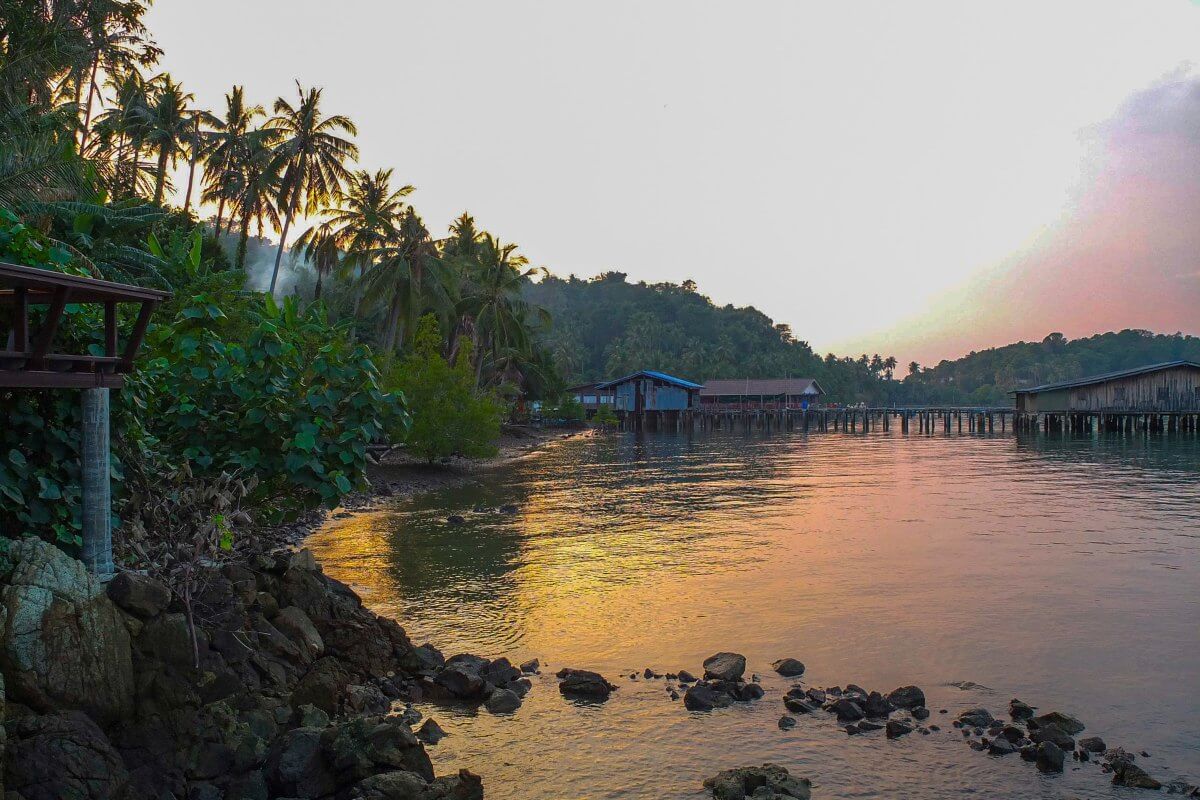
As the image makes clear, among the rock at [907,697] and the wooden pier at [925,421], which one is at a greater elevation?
the wooden pier at [925,421]

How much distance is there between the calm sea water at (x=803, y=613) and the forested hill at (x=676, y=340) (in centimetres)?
6777

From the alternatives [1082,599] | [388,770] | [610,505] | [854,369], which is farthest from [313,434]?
[854,369]

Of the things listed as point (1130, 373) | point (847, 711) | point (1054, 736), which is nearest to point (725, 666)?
point (847, 711)

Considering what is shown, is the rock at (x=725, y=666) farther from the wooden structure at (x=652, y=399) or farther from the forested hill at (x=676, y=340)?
the forested hill at (x=676, y=340)

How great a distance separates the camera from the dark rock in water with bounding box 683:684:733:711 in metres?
9.24

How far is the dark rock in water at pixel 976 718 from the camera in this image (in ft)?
28.5

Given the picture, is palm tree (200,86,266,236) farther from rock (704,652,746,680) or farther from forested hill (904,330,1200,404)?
forested hill (904,330,1200,404)

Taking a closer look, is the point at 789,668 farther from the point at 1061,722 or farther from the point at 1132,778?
the point at 1132,778

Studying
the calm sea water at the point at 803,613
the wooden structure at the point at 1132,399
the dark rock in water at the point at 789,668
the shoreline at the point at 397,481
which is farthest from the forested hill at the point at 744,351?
the dark rock in water at the point at 789,668

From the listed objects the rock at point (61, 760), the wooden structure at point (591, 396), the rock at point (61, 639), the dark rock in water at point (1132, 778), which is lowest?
the dark rock in water at point (1132, 778)

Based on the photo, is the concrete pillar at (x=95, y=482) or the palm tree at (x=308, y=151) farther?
the palm tree at (x=308, y=151)

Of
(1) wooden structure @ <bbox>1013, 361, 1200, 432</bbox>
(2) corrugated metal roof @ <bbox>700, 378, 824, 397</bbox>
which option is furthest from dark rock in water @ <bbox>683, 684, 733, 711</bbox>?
(2) corrugated metal roof @ <bbox>700, 378, 824, 397</bbox>

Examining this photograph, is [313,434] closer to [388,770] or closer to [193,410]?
[193,410]

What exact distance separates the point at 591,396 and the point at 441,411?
50.0 metres
